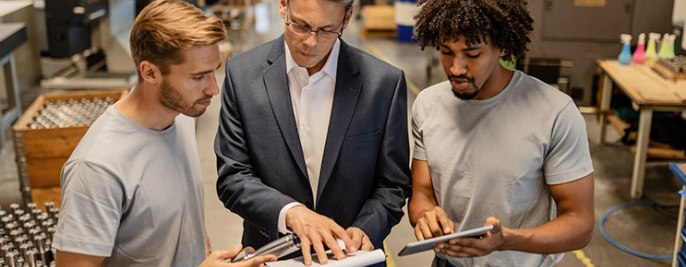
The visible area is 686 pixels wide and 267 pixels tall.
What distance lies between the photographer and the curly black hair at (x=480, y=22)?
177 centimetres

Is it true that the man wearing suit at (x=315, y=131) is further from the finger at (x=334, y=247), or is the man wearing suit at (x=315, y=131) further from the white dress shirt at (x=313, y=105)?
the finger at (x=334, y=247)

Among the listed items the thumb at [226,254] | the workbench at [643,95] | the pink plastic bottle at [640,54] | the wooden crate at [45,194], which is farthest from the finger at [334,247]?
the pink plastic bottle at [640,54]

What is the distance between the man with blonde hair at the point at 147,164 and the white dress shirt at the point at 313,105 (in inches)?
10.5

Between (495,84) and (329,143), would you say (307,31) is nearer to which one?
(329,143)

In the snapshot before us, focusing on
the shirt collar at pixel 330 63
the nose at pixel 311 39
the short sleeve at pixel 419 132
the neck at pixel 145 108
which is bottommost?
the short sleeve at pixel 419 132

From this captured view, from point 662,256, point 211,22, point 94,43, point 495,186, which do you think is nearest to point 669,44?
point 662,256

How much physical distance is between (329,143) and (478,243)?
1.77 feet

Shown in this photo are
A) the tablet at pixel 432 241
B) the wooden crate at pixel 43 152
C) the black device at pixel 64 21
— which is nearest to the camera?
the tablet at pixel 432 241

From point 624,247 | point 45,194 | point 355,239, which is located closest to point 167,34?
point 355,239

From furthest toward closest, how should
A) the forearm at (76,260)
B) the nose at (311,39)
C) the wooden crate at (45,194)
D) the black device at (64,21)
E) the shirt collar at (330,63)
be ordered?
the black device at (64,21) → the wooden crate at (45,194) → the shirt collar at (330,63) → the nose at (311,39) → the forearm at (76,260)

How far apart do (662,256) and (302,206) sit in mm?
3260

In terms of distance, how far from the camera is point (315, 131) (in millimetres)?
1973

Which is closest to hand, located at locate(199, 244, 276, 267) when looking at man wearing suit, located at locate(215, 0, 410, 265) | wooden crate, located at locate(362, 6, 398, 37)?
man wearing suit, located at locate(215, 0, 410, 265)

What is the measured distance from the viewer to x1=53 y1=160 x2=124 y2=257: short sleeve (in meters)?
1.60
